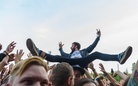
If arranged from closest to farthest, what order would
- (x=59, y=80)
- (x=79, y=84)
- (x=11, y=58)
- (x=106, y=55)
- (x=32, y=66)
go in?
(x=32, y=66), (x=59, y=80), (x=79, y=84), (x=11, y=58), (x=106, y=55)

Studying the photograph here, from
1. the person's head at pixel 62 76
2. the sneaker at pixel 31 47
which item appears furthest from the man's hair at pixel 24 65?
the sneaker at pixel 31 47

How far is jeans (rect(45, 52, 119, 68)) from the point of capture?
205 inches

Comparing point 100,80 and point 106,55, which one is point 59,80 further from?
point 106,55

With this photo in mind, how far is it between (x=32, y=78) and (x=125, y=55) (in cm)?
448

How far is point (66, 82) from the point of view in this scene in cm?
286

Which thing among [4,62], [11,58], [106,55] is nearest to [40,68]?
[4,62]

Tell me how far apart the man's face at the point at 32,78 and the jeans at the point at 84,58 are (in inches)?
125

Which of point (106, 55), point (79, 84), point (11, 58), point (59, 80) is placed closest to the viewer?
point (59, 80)

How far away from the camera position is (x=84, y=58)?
5.51 m

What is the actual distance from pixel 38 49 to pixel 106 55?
1.65 m

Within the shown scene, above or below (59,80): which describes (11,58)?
above

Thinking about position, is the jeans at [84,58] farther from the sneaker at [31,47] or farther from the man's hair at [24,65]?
the man's hair at [24,65]

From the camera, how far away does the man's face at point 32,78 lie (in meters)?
1.86

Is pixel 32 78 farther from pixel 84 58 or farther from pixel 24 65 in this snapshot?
pixel 84 58
